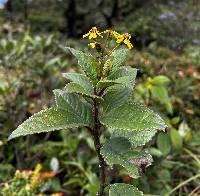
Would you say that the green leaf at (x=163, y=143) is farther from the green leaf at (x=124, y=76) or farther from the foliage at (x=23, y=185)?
the green leaf at (x=124, y=76)

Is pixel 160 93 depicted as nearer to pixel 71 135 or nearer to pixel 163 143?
pixel 163 143

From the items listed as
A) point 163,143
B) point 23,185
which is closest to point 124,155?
point 23,185

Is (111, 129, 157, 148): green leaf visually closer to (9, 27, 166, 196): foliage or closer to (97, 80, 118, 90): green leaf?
(9, 27, 166, 196): foliage

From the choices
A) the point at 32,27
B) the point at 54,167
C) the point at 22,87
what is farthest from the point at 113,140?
the point at 32,27

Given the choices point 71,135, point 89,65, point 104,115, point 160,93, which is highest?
point 89,65

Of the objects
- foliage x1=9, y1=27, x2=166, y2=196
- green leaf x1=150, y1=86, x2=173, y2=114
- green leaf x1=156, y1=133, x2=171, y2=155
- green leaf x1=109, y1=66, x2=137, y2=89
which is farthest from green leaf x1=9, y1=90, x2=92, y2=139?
green leaf x1=150, y1=86, x2=173, y2=114

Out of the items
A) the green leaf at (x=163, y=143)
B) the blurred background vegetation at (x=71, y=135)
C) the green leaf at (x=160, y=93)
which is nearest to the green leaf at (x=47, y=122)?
the blurred background vegetation at (x=71, y=135)
